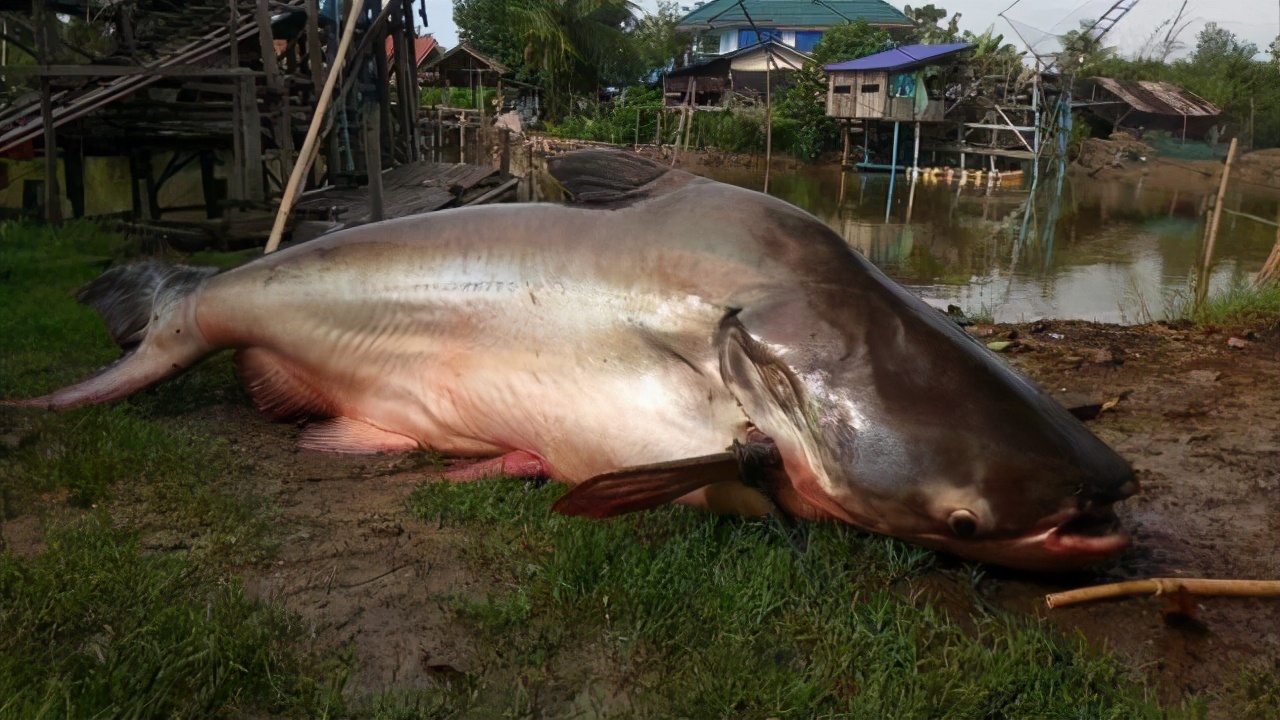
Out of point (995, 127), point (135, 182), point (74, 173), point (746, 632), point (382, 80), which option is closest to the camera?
point (746, 632)

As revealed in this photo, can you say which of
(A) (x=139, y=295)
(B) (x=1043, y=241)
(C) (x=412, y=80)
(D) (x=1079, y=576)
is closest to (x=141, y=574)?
(A) (x=139, y=295)

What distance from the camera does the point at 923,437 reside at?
2.71m

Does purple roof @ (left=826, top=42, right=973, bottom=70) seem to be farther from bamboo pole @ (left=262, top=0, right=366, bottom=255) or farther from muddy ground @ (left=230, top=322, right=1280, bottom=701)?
muddy ground @ (left=230, top=322, right=1280, bottom=701)

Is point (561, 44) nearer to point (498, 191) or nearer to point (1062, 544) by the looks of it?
point (498, 191)

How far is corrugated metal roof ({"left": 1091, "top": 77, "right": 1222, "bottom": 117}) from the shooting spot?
25167mm

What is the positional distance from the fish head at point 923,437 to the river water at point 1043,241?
244 inches

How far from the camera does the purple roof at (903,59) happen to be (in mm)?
34125

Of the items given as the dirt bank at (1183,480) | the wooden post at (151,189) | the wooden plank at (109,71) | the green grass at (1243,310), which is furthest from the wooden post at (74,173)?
the green grass at (1243,310)

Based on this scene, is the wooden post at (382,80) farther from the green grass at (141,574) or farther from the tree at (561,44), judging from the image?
the tree at (561,44)

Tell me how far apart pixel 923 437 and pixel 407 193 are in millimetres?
12552

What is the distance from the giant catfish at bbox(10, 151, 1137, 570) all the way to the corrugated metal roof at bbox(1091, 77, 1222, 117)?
24.9 meters

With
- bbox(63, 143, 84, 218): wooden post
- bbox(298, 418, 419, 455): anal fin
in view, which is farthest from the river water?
bbox(63, 143, 84, 218): wooden post

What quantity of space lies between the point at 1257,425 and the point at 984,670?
9.92 feet

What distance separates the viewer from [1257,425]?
15.3 ft
